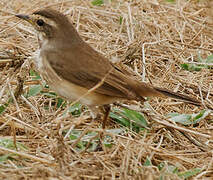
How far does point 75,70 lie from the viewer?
450 centimetres

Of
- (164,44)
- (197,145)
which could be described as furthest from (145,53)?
(197,145)

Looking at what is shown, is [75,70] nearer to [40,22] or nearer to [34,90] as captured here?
[40,22]

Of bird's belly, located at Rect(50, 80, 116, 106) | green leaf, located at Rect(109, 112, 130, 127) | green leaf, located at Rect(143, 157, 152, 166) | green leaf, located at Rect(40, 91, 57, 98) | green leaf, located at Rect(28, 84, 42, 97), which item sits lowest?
green leaf, located at Rect(143, 157, 152, 166)

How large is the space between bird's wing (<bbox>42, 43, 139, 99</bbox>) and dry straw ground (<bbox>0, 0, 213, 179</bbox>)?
0.39 metres

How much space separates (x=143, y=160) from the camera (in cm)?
445

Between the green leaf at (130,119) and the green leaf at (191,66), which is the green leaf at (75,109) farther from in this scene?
the green leaf at (191,66)

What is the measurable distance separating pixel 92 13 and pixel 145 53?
52.8 inches

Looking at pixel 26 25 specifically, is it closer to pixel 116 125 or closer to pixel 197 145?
pixel 116 125

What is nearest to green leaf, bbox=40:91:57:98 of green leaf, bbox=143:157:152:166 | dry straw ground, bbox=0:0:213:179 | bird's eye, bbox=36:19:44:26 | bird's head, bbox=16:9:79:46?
dry straw ground, bbox=0:0:213:179

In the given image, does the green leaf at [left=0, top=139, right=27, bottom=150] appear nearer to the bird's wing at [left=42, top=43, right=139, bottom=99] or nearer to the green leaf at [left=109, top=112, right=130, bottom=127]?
the bird's wing at [left=42, top=43, right=139, bottom=99]

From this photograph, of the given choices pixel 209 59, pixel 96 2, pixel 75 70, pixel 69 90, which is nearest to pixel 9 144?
pixel 69 90

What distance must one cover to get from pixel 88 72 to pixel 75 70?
124 mm

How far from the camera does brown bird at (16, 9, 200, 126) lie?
14.7 ft

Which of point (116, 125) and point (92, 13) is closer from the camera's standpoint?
point (116, 125)
